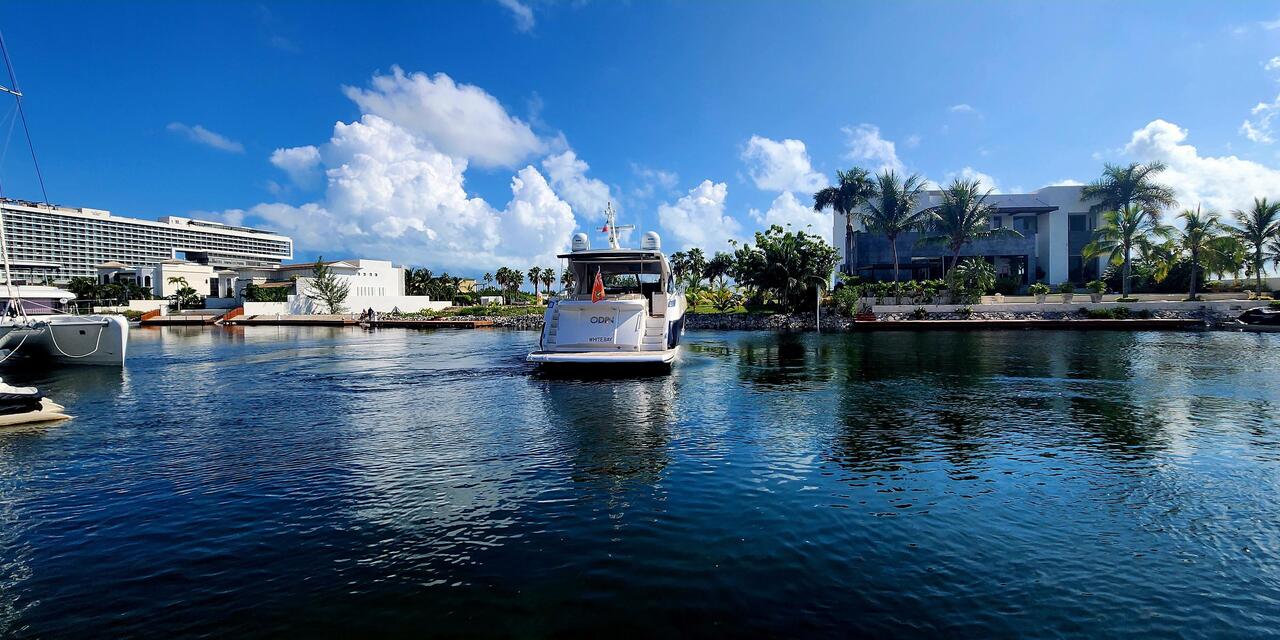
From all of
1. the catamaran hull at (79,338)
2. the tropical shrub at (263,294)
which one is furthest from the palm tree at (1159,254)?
the tropical shrub at (263,294)

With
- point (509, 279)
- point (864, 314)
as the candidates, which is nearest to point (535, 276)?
point (509, 279)

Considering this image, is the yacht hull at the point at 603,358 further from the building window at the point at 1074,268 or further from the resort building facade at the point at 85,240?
the resort building facade at the point at 85,240

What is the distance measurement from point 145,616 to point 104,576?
5.04ft

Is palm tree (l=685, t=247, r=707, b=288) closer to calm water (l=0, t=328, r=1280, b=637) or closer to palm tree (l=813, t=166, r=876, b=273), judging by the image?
palm tree (l=813, t=166, r=876, b=273)

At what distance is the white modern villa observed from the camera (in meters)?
70.9

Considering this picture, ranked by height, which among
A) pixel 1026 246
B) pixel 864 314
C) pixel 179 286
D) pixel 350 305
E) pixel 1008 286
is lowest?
pixel 864 314

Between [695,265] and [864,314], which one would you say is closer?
[864,314]

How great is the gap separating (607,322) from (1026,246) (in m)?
65.9

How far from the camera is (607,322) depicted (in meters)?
25.0

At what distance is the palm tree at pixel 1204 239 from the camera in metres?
52.4

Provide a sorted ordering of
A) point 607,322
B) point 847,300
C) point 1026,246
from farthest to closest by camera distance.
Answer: point 1026,246, point 847,300, point 607,322

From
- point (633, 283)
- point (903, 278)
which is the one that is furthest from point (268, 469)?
point (903, 278)

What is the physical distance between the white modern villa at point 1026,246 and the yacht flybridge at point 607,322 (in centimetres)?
5144

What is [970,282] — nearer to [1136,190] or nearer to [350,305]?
[1136,190]
